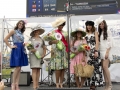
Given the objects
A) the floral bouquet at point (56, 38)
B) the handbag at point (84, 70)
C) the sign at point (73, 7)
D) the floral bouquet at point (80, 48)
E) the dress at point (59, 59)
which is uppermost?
the sign at point (73, 7)

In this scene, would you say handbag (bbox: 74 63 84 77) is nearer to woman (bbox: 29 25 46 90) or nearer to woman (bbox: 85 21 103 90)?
woman (bbox: 85 21 103 90)

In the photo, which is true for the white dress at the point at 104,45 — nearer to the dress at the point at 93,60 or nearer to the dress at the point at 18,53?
the dress at the point at 93,60

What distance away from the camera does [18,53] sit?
309 cm

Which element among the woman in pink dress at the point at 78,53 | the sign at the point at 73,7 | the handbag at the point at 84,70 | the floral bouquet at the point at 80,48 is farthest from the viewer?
the sign at the point at 73,7

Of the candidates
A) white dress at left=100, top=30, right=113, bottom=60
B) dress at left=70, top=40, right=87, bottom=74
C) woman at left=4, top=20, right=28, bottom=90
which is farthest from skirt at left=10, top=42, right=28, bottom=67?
white dress at left=100, top=30, right=113, bottom=60

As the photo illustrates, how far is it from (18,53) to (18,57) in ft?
0.20

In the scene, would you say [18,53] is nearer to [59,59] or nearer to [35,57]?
[35,57]

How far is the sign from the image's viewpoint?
5.58m

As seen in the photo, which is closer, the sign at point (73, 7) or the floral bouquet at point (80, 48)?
the floral bouquet at point (80, 48)

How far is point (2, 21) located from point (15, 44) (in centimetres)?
194

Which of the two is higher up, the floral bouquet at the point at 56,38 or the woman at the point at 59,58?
the floral bouquet at the point at 56,38

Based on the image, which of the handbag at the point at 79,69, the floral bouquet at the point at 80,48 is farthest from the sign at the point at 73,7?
the handbag at the point at 79,69

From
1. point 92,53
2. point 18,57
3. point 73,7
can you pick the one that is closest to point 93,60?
point 92,53

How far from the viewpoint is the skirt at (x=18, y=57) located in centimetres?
305
